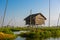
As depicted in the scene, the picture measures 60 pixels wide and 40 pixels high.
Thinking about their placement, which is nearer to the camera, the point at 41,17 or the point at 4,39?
the point at 4,39

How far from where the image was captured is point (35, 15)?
38.6 metres

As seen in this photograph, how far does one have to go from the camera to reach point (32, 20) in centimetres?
3859

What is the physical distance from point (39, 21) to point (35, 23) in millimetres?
1068

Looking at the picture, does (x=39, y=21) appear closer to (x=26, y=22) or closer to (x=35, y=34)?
(x=26, y=22)

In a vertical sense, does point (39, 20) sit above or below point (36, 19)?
below

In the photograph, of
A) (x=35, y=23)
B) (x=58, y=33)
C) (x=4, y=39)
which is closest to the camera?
(x=4, y=39)

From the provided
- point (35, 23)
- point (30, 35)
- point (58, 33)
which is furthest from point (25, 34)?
point (35, 23)

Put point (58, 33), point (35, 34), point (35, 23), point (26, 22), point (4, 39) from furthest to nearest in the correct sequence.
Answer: point (26, 22)
point (35, 23)
point (58, 33)
point (35, 34)
point (4, 39)

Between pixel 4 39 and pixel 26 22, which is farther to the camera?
pixel 26 22

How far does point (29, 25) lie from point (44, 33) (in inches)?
552

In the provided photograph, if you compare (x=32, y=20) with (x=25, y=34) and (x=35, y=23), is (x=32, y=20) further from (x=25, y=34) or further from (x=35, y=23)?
(x=25, y=34)

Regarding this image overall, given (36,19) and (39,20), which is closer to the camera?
(36,19)

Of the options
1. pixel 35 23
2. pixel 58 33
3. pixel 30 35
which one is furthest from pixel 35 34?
pixel 35 23

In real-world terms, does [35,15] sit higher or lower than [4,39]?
higher
